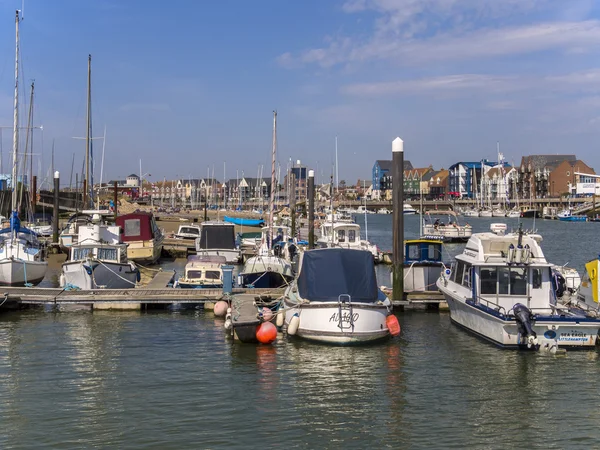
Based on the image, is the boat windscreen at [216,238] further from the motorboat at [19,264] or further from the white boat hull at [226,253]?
the motorboat at [19,264]

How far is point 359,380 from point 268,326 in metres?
4.97

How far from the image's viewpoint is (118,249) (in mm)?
34219

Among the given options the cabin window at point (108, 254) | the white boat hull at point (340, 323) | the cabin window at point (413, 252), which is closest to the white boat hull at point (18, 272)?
the cabin window at point (108, 254)

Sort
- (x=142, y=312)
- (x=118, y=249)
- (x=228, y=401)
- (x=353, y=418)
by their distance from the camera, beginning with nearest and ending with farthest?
(x=353, y=418) < (x=228, y=401) < (x=142, y=312) < (x=118, y=249)

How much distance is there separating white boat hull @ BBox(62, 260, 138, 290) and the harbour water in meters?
6.15

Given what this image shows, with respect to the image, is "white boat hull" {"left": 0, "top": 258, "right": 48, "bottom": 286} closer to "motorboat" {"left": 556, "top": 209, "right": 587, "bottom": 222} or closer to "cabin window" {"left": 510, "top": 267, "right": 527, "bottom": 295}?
"cabin window" {"left": 510, "top": 267, "right": 527, "bottom": 295}

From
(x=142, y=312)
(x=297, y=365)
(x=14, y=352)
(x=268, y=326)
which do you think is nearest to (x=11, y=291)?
(x=142, y=312)

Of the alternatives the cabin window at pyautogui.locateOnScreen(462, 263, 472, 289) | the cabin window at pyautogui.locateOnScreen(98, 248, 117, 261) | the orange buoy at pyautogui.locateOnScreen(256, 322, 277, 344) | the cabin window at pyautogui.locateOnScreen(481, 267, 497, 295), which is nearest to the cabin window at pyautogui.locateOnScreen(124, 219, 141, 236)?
the cabin window at pyautogui.locateOnScreen(98, 248, 117, 261)

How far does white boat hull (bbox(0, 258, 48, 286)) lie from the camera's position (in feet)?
106

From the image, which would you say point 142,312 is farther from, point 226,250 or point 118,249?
point 226,250

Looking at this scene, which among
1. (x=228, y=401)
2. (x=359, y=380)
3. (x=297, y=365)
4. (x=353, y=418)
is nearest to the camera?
(x=353, y=418)

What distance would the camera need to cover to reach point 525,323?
2112 cm

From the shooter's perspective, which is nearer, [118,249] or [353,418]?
[353,418]

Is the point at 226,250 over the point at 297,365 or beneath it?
over
